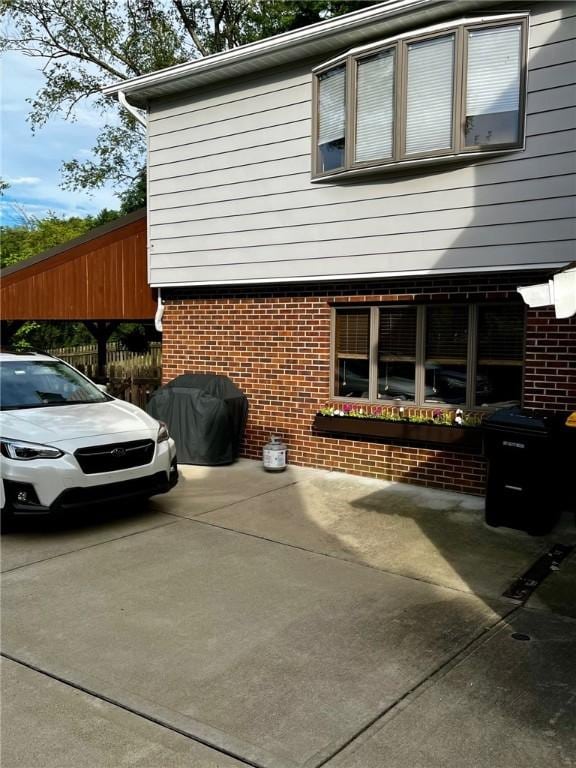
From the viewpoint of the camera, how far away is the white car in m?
5.64

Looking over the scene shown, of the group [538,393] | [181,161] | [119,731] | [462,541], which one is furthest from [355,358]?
[119,731]

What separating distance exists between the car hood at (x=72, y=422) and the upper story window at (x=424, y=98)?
12.4ft

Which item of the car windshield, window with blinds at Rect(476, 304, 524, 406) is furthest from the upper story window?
the car windshield

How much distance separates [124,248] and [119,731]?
8.56m

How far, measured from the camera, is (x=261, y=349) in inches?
358

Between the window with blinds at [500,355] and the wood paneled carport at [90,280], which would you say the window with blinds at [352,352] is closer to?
the window with blinds at [500,355]

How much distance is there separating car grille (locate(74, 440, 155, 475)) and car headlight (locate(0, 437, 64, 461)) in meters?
0.20

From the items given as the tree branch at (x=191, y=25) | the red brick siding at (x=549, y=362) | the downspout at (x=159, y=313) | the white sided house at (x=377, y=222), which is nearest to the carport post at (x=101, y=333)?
the downspout at (x=159, y=313)

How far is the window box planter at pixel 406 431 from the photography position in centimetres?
721

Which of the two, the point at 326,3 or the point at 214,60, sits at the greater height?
the point at 326,3

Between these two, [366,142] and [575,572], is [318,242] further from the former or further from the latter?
[575,572]

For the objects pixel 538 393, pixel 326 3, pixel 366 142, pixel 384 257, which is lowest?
pixel 538 393

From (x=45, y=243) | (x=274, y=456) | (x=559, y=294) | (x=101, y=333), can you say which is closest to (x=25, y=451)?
(x=274, y=456)

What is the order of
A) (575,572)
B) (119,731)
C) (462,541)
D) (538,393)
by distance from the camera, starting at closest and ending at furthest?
(119,731)
(575,572)
(462,541)
(538,393)
